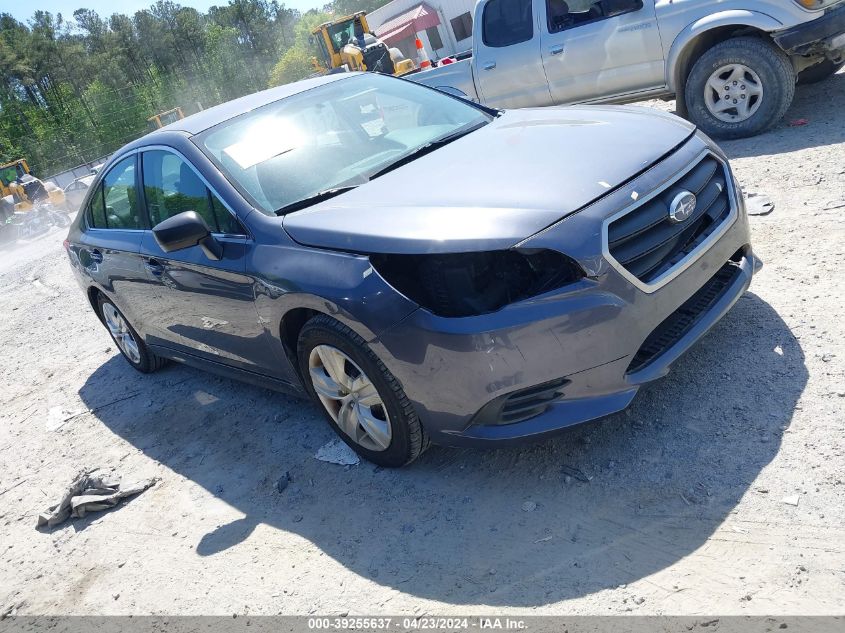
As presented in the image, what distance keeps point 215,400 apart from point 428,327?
112 inches

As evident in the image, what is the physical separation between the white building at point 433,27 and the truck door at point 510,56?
40479mm

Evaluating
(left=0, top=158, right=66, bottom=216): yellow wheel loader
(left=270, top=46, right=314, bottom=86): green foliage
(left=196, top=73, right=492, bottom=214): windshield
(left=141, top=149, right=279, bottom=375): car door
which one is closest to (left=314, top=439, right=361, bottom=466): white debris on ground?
(left=141, top=149, right=279, bottom=375): car door

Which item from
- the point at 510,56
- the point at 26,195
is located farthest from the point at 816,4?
the point at 26,195

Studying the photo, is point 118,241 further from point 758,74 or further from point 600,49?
point 758,74

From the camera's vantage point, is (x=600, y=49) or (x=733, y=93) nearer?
(x=733, y=93)

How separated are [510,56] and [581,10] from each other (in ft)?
2.91

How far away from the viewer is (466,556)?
3.07 m

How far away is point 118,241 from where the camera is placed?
530cm

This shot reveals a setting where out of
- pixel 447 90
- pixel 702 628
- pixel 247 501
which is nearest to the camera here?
pixel 702 628

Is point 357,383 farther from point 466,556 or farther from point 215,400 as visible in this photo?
point 215,400

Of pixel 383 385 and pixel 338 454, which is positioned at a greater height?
pixel 383 385

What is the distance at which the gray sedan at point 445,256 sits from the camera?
3000mm

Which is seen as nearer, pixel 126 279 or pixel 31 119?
pixel 126 279

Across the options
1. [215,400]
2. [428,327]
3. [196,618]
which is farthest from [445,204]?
[215,400]
